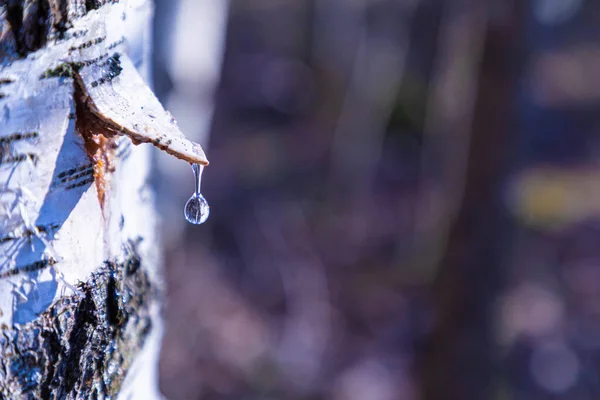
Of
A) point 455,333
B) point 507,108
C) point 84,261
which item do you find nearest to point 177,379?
point 455,333

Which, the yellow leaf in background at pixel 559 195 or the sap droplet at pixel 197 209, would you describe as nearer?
the sap droplet at pixel 197 209

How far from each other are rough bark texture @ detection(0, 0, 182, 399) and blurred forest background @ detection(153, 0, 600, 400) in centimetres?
111

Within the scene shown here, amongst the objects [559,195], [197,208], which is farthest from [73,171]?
[559,195]

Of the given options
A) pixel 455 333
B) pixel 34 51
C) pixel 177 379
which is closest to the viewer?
pixel 34 51

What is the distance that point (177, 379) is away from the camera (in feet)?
12.0

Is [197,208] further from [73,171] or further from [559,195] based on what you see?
[559,195]

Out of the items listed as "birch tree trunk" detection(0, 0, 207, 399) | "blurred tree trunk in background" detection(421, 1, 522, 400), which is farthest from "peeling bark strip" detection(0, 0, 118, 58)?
"blurred tree trunk in background" detection(421, 1, 522, 400)

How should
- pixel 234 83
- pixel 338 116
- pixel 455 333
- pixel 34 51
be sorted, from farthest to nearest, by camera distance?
1. pixel 234 83
2. pixel 338 116
3. pixel 455 333
4. pixel 34 51

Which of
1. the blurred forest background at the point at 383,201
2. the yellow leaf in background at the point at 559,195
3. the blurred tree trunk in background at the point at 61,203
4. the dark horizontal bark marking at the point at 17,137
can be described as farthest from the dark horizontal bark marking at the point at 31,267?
the yellow leaf in background at the point at 559,195

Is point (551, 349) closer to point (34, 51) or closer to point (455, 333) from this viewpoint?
point (455, 333)

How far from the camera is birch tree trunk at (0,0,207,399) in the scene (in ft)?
1.66

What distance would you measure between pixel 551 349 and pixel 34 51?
4484mm

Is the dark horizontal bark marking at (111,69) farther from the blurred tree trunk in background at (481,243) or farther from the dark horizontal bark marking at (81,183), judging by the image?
the blurred tree trunk in background at (481,243)

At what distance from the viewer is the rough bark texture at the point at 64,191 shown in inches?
19.9
